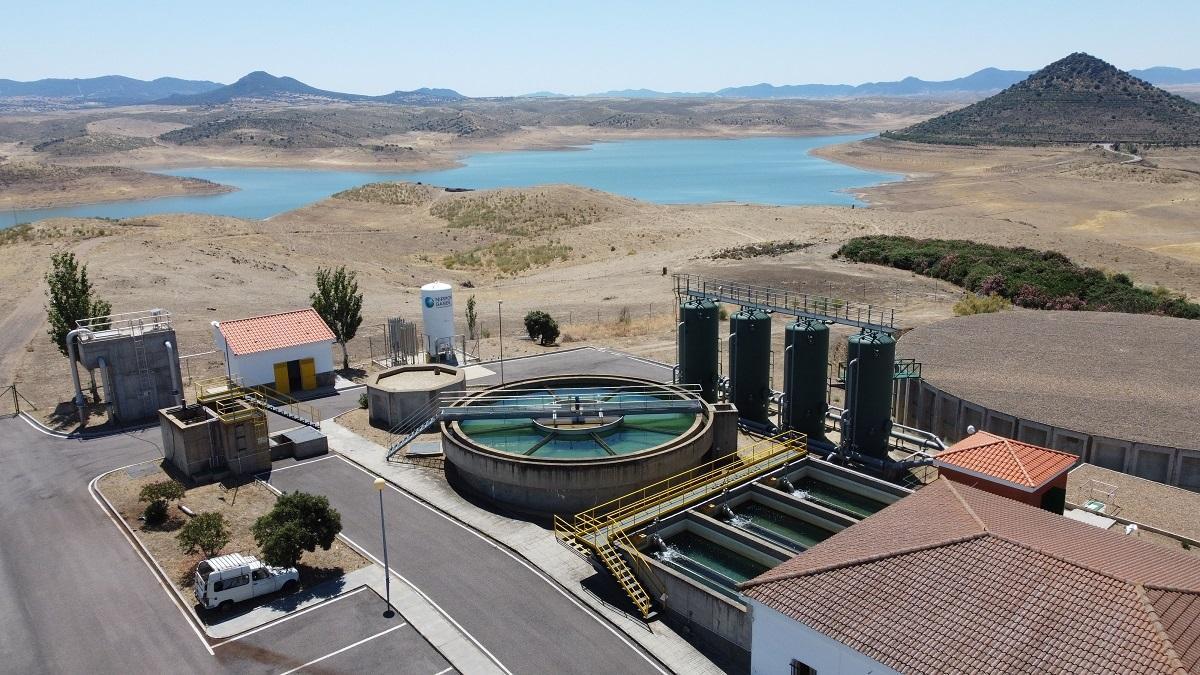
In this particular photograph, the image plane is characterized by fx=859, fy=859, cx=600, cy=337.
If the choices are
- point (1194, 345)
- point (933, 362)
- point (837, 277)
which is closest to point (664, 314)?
point (837, 277)

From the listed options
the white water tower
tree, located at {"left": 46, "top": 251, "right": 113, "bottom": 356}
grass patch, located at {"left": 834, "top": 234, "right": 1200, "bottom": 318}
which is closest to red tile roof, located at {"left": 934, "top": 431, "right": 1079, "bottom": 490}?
the white water tower

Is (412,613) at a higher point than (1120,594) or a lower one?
lower

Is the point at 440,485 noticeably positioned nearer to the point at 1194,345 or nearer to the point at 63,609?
the point at 63,609

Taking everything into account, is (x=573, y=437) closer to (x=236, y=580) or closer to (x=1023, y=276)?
(x=236, y=580)

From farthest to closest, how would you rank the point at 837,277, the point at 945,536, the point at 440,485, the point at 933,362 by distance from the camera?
the point at 837,277, the point at 933,362, the point at 440,485, the point at 945,536

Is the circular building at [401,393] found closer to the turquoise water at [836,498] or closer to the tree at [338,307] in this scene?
the tree at [338,307]

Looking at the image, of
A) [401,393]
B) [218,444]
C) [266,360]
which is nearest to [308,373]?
[266,360]
